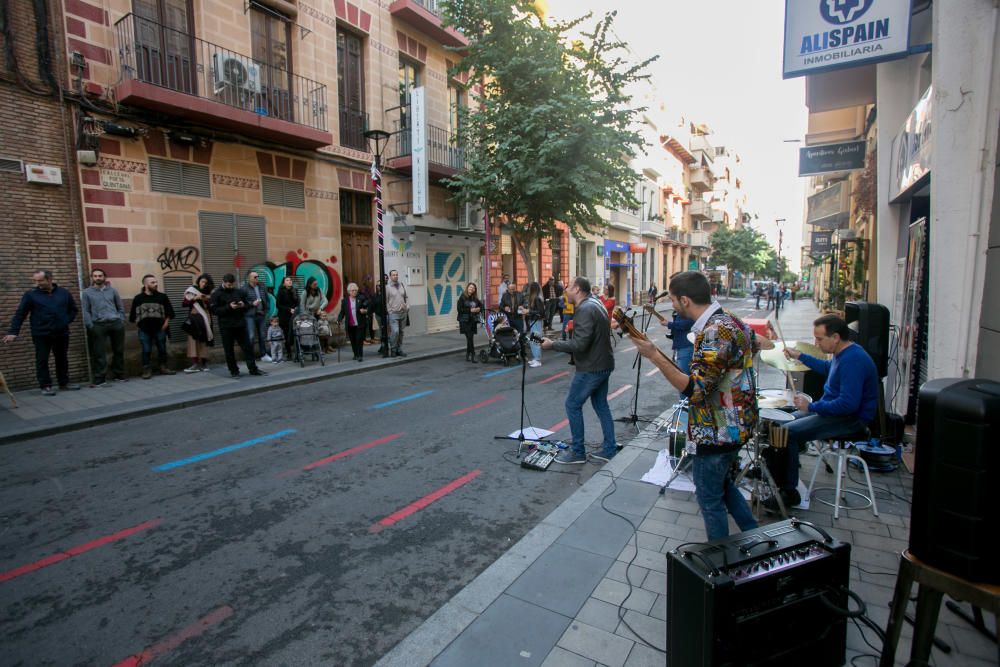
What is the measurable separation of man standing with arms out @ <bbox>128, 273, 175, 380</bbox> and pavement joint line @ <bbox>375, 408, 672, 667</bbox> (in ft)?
29.6

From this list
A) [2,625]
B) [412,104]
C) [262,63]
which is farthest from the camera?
[412,104]

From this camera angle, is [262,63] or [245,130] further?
[262,63]

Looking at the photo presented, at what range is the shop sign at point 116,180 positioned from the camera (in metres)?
9.72

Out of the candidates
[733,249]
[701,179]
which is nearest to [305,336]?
[701,179]

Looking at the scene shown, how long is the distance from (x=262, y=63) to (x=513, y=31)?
20.9ft

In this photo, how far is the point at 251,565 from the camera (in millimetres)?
3740

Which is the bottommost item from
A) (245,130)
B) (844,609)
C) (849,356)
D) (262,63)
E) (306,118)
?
(844,609)

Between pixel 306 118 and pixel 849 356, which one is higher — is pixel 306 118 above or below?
above

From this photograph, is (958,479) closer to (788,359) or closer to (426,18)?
(788,359)

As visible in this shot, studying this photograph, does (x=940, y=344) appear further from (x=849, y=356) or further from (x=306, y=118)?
(x=306, y=118)

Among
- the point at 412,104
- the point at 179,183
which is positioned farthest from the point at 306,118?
the point at 179,183

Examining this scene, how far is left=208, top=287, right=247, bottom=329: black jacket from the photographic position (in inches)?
390

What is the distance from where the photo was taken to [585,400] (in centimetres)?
544

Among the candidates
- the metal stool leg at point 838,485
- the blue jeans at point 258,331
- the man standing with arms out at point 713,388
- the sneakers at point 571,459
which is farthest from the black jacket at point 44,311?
the metal stool leg at point 838,485
